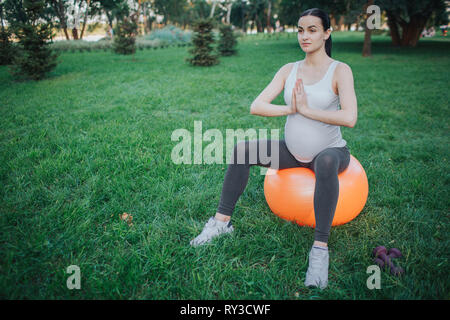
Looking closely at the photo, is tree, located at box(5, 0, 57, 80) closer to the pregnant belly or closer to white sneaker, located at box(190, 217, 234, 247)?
white sneaker, located at box(190, 217, 234, 247)

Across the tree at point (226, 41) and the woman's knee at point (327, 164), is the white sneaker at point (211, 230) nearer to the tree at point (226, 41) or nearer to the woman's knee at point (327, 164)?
the woman's knee at point (327, 164)

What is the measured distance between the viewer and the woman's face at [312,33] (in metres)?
2.06

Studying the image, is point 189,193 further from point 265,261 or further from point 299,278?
point 299,278

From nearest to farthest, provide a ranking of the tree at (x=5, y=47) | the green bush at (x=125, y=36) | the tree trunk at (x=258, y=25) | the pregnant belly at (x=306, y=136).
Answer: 1. the pregnant belly at (x=306, y=136)
2. the tree at (x=5, y=47)
3. the green bush at (x=125, y=36)
4. the tree trunk at (x=258, y=25)

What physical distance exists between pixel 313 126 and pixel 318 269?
108cm

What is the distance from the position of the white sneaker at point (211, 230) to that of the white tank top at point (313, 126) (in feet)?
2.87

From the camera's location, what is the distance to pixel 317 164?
6.65 feet

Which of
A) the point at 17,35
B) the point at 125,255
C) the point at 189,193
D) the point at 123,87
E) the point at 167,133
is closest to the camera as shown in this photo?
the point at 125,255

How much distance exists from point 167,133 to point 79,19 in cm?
3808

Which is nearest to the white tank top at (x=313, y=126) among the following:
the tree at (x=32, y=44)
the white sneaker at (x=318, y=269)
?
the white sneaker at (x=318, y=269)

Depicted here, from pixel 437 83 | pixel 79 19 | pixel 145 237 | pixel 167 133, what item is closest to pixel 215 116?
pixel 167 133

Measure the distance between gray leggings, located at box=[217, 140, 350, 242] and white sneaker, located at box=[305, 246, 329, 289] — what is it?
0.33 ft
